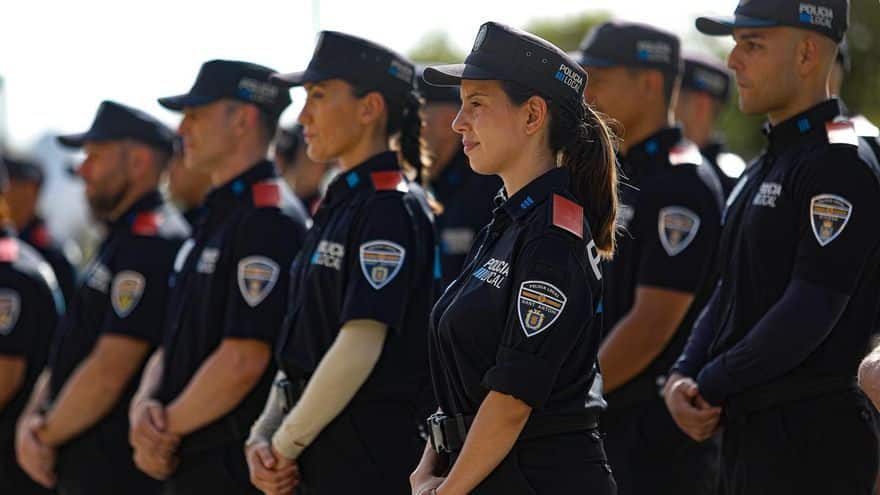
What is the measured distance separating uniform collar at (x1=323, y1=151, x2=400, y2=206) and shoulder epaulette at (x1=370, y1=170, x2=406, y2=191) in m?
0.02

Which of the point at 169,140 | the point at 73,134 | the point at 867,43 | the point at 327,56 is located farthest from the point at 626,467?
the point at 867,43

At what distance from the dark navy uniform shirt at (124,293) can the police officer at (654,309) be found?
85.7 inches

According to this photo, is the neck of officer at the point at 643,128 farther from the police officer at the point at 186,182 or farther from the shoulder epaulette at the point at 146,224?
the police officer at the point at 186,182

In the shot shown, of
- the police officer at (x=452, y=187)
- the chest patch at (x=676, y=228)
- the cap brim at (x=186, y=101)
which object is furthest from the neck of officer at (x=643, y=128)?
the cap brim at (x=186, y=101)

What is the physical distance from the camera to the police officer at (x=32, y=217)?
9.49 m

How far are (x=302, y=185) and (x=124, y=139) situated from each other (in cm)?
194

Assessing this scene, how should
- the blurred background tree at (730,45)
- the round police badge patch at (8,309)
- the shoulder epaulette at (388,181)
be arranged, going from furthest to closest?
the blurred background tree at (730,45), the round police badge patch at (8,309), the shoulder epaulette at (388,181)

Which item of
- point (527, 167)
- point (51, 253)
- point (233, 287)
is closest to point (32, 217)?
point (51, 253)

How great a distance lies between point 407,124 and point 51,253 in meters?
5.05

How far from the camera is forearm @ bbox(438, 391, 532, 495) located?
3.56 m

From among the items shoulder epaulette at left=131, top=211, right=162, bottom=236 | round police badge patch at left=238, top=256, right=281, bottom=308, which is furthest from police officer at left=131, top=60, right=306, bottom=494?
shoulder epaulette at left=131, top=211, right=162, bottom=236

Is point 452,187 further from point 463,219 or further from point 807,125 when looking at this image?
point 807,125

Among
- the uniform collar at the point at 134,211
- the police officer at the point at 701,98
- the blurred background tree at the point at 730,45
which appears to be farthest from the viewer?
the blurred background tree at the point at 730,45

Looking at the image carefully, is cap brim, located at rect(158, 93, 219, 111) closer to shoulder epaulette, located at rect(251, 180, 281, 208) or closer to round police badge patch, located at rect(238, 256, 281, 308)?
shoulder epaulette, located at rect(251, 180, 281, 208)
